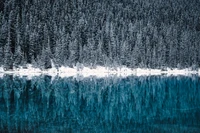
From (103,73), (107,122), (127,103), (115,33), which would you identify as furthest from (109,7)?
(107,122)

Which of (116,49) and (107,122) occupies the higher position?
(116,49)

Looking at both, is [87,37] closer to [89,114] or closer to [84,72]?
[84,72]

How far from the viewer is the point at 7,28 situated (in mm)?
100938

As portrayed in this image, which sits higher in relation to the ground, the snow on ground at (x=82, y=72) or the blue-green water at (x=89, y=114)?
the snow on ground at (x=82, y=72)

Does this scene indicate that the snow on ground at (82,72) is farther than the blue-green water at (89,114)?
Yes

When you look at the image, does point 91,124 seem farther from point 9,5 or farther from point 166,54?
point 166,54

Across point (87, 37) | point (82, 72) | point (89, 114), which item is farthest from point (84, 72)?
point (89, 114)

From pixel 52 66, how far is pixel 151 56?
160ft

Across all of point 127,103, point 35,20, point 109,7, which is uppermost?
point 109,7

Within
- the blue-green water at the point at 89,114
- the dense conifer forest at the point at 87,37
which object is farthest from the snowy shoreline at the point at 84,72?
the blue-green water at the point at 89,114

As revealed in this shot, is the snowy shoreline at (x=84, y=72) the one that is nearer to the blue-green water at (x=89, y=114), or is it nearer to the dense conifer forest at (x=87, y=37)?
the dense conifer forest at (x=87, y=37)

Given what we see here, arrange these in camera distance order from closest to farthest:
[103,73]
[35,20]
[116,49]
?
[103,73], [35,20], [116,49]

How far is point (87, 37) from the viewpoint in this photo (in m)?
133

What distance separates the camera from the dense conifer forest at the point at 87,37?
10181cm
